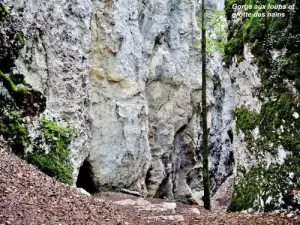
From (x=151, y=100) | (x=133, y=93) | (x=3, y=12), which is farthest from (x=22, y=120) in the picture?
(x=151, y=100)

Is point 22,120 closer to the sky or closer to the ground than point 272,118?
closer to the ground

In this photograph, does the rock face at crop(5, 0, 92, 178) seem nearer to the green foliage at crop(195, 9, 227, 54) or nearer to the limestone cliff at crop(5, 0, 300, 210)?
the limestone cliff at crop(5, 0, 300, 210)

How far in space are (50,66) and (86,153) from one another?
3.69 metres

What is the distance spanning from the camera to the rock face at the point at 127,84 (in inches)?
466

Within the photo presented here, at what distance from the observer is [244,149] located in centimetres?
1048

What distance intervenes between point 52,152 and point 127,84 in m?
5.95

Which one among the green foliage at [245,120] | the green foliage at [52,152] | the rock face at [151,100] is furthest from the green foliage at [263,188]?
the rock face at [151,100]

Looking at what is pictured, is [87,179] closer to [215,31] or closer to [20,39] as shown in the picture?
[20,39]

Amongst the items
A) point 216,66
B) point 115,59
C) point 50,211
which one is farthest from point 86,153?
point 216,66

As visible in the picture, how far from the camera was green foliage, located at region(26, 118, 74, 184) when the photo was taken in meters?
10.4

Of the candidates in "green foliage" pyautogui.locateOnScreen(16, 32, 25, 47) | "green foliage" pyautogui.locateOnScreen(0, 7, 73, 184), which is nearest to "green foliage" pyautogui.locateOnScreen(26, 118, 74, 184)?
"green foliage" pyautogui.locateOnScreen(0, 7, 73, 184)

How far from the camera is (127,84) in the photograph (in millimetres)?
15812

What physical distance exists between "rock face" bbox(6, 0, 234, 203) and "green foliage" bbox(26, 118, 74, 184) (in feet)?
1.71

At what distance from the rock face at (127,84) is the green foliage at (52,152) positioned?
520 mm
